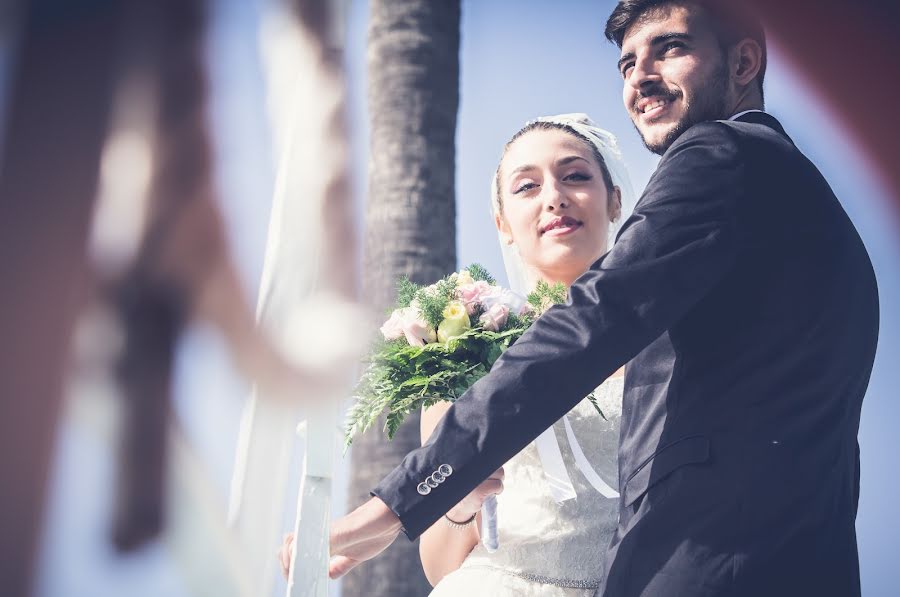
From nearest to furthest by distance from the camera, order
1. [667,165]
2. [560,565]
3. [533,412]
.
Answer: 1. [533,412]
2. [667,165]
3. [560,565]

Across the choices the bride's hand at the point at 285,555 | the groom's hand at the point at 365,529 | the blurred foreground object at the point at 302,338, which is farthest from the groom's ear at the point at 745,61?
the bride's hand at the point at 285,555

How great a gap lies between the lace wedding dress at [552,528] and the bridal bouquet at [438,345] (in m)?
0.38

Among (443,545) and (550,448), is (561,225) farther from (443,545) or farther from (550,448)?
(443,545)

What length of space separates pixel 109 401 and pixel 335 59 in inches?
50.8

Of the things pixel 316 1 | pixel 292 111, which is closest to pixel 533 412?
pixel 292 111

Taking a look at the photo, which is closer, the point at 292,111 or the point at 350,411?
the point at 292,111

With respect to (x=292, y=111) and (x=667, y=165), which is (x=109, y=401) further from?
(x=667, y=165)

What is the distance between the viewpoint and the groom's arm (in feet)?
5.59

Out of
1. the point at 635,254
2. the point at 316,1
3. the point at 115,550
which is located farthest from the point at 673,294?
the point at 115,550

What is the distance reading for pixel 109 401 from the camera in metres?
2.82

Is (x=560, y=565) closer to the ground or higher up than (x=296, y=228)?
closer to the ground

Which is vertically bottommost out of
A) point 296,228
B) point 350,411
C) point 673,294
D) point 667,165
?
point 350,411

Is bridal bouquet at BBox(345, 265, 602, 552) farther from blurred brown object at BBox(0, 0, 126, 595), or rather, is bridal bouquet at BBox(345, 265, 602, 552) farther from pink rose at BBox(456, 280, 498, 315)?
blurred brown object at BBox(0, 0, 126, 595)

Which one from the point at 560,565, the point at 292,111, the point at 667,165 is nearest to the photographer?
the point at 667,165
